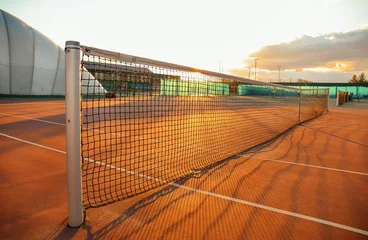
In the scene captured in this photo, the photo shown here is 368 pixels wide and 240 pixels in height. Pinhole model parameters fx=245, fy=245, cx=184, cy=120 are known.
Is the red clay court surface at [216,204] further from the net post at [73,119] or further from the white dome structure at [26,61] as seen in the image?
the white dome structure at [26,61]

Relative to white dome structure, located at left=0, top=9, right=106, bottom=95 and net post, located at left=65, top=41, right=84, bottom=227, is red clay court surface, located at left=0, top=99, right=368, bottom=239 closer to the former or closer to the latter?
net post, located at left=65, top=41, right=84, bottom=227

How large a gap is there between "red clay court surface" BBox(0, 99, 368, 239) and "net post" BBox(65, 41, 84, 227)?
0.46 metres

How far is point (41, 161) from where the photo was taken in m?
5.43

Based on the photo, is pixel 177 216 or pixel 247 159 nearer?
pixel 177 216

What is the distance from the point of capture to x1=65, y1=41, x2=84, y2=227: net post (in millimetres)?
2746

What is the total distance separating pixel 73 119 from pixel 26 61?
3583 cm

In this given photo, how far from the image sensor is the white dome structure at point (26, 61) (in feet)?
99.4

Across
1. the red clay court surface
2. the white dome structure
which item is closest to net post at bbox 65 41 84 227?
the red clay court surface

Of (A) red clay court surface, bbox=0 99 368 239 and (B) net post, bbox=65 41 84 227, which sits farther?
(A) red clay court surface, bbox=0 99 368 239

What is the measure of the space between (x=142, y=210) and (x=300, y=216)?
2.12 meters

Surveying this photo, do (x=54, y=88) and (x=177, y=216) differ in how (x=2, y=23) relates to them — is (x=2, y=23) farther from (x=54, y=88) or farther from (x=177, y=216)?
(x=177, y=216)

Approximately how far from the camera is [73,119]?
2773 millimetres

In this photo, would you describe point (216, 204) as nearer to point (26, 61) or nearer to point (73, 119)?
point (73, 119)

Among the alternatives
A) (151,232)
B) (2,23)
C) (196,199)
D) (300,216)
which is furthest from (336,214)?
(2,23)
